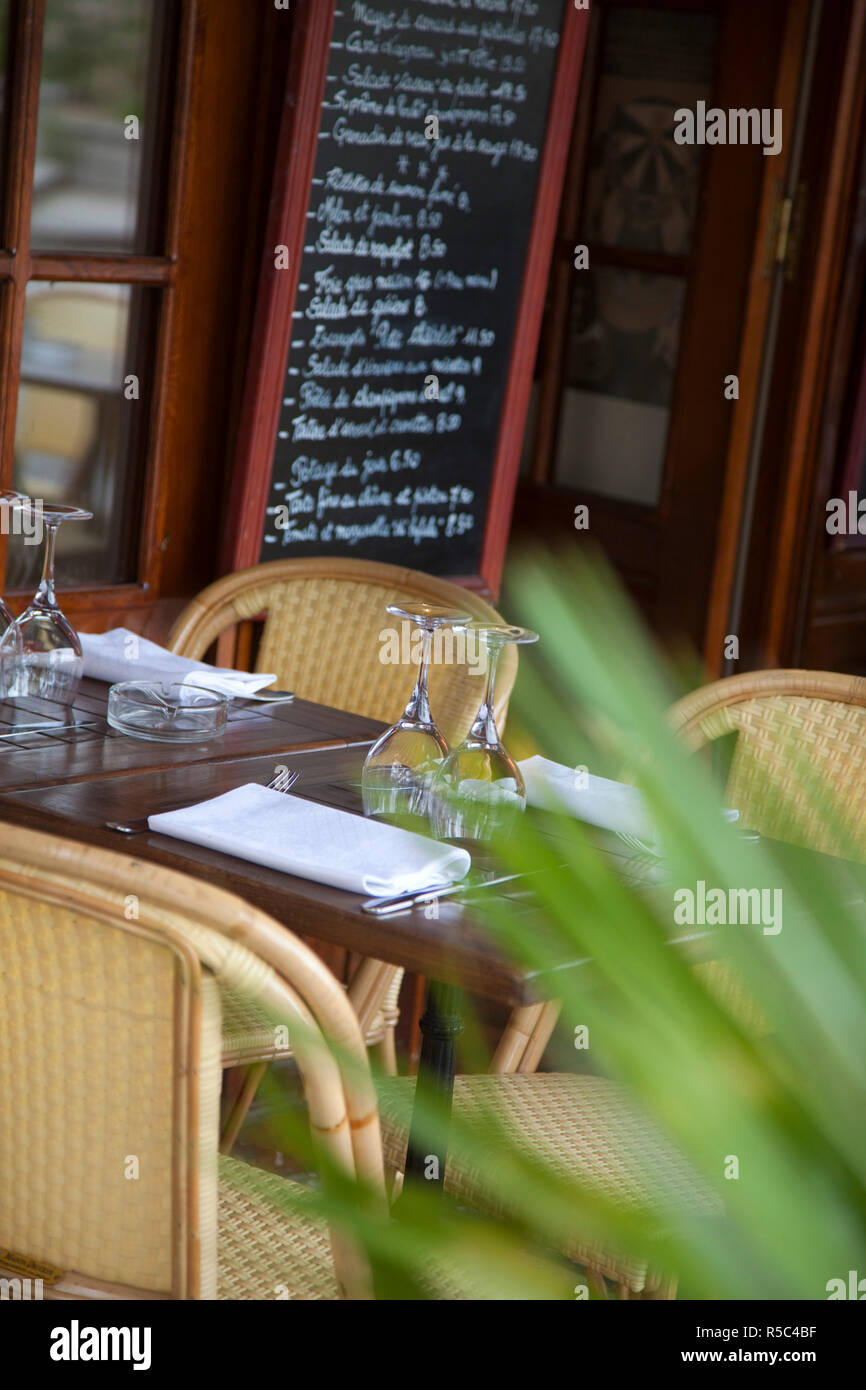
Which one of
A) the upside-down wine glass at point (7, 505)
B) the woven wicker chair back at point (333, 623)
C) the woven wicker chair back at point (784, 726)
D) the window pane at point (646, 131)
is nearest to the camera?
the upside-down wine glass at point (7, 505)

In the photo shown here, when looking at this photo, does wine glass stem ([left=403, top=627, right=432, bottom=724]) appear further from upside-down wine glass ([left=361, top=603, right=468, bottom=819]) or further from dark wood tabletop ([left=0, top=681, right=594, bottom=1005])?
dark wood tabletop ([left=0, top=681, right=594, bottom=1005])

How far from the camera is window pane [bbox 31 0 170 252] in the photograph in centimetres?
246

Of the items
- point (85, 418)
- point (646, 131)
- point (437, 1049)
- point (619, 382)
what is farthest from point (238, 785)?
point (646, 131)

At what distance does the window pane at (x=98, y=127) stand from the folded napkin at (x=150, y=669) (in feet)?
2.13

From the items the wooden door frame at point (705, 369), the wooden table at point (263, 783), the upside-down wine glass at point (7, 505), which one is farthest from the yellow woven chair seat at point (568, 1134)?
the wooden door frame at point (705, 369)

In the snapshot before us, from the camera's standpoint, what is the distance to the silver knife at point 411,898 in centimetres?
149

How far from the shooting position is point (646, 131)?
3945mm

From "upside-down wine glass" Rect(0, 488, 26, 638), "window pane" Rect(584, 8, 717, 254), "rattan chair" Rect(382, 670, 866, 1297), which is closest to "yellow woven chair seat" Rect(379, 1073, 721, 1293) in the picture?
"rattan chair" Rect(382, 670, 866, 1297)

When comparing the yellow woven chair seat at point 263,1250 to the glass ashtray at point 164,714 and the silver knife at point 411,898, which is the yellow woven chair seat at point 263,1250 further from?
the glass ashtray at point 164,714

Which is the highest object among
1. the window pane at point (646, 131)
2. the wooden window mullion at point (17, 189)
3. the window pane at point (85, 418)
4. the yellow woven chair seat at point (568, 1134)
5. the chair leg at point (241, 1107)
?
the window pane at point (646, 131)

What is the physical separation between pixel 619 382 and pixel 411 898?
2752mm

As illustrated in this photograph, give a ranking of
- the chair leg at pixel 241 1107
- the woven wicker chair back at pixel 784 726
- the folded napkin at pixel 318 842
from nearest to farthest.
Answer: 1. the folded napkin at pixel 318 842
2. the woven wicker chair back at pixel 784 726
3. the chair leg at pixel 241 1107

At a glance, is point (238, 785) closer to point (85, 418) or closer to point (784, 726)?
point (784, 726)
